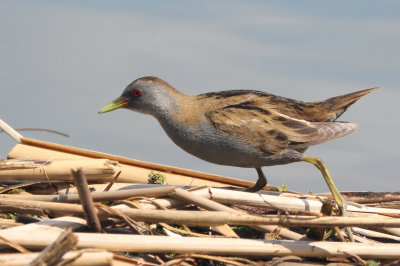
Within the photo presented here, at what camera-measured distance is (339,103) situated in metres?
6.83

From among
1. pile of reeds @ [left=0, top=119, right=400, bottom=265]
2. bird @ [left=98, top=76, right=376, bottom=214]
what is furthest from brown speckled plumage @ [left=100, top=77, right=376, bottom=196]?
pile of reeds @ [left=0, top=119, right=400, bottom=265]

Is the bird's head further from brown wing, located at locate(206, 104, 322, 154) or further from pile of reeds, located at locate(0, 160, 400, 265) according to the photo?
pile of reeds, located at locate(0, 160, 400, 265)

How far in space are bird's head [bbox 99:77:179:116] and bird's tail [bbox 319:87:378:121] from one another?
1.80 m

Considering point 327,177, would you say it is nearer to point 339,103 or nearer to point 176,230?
point 339,103

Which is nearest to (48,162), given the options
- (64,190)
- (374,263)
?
(64,190)

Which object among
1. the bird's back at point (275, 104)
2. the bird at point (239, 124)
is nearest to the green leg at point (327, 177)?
the bird at point (239, 124)

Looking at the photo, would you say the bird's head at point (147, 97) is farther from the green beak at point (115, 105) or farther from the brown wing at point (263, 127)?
the brown wing at point (263, 127)

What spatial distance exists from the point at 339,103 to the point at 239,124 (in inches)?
62.4

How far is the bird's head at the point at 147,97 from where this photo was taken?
20.4 ft

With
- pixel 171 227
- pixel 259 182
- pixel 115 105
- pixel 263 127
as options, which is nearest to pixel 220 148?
pixel 263 127

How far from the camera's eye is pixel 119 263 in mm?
Answer: 3992

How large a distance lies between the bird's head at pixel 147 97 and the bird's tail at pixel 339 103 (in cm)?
180

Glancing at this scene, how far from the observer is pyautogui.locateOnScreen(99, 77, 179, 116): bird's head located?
244 inches

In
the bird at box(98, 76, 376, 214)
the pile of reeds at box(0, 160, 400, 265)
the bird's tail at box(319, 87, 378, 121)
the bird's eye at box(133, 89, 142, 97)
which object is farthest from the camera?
the bird's tail at box(319, 87, 378, 121)
